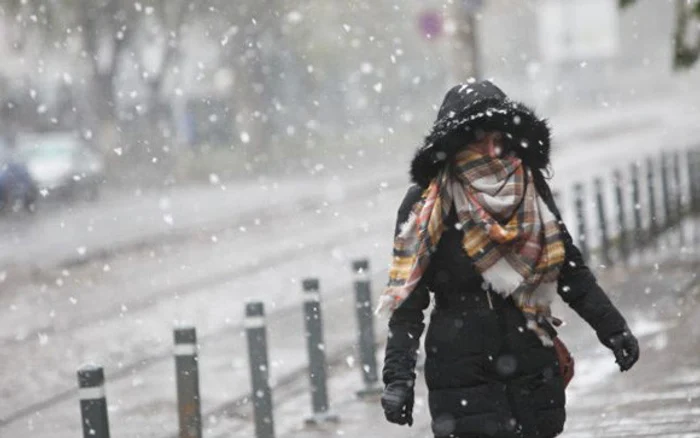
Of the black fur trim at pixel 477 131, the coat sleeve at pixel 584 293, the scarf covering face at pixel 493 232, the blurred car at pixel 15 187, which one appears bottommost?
the coat sleeve at pixel 584 293

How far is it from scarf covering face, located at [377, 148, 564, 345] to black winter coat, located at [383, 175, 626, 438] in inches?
2.2

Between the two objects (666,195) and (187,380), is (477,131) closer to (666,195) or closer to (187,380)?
(187,380)

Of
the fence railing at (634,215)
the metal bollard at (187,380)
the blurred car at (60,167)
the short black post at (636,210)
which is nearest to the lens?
the metal bollard at (187,380)

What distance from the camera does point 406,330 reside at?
5.28 meters

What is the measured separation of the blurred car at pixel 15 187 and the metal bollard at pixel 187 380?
28043 mm

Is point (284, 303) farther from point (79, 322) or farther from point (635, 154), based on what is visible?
point (635, 154)

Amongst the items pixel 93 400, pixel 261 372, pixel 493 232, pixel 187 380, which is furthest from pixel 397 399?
pixel 261 372

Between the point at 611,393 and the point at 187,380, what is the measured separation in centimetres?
311

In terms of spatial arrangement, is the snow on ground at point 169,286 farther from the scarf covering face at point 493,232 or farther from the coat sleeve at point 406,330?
the scarf covering face at point 493,232

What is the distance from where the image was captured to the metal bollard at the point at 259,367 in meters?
8.84

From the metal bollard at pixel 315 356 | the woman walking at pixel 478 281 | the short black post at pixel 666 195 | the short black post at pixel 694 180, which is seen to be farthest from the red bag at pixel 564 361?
the short black post at pixel 694 180

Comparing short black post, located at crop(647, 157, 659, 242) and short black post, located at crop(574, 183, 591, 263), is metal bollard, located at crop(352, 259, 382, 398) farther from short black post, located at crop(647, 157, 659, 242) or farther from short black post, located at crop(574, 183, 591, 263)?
short black post, located at crop(647, 157, 659, 242)

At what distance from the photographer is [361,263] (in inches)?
412

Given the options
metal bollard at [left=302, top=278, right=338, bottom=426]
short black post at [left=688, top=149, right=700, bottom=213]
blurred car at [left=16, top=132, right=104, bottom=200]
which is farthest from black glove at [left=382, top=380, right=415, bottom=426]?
blurred car at [left=16, top=132, right=104, bottom=200]
